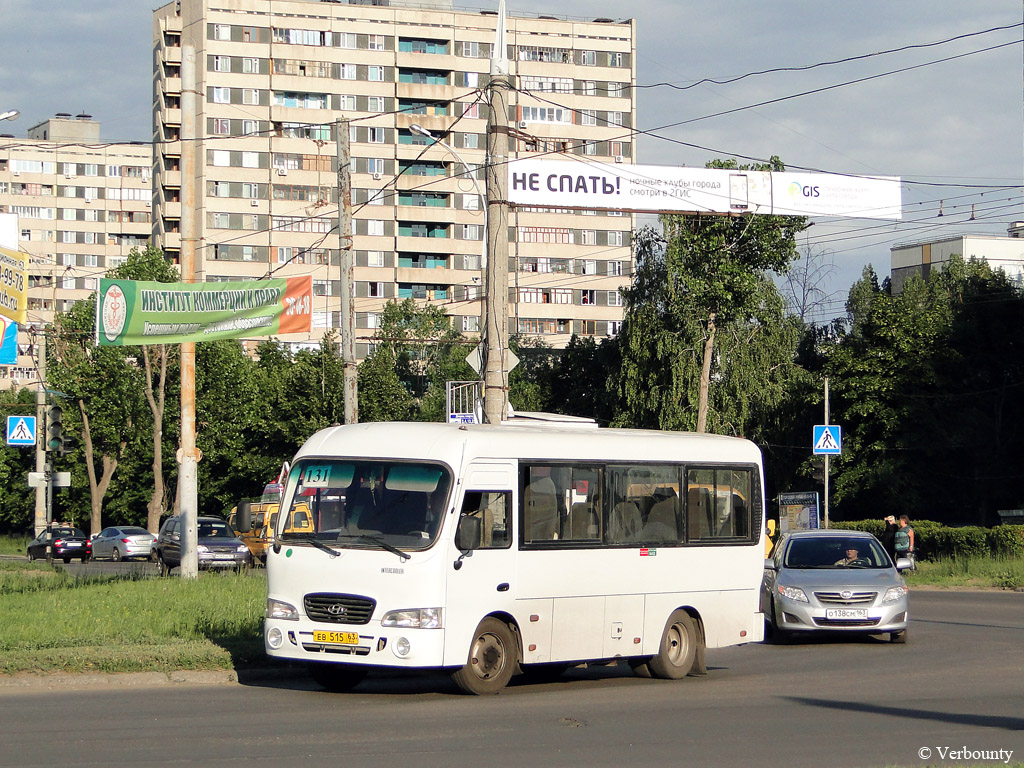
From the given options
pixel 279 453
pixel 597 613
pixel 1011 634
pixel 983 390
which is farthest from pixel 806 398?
pixel 597 613

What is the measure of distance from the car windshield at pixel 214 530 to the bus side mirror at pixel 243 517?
23.4m

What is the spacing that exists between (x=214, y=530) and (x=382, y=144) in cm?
6062

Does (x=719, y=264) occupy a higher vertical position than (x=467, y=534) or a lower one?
higher

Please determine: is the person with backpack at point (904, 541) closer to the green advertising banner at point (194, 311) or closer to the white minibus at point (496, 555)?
the green advertising banner at point (194, 311)

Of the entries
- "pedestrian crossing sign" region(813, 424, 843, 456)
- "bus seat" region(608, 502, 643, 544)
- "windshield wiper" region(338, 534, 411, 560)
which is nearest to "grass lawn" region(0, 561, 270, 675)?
"windshield wiper" region(338, 534, 411, 560)

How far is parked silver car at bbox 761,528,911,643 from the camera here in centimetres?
1731

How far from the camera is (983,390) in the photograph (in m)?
54.6

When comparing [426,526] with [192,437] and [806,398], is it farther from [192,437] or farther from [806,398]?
[806,398]

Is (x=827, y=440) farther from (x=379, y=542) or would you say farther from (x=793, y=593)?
A: (x=379, y=542)

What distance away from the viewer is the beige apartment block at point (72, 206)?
120875 millimetres

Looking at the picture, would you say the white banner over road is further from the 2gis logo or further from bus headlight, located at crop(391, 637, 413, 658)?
bus headlight, located at crop(391, 637, 413, 658)

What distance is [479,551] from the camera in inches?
485

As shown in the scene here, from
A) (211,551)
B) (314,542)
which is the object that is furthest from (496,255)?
(211,551)

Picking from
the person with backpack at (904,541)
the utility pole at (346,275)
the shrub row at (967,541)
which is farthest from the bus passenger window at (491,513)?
the shrub row at (967,541)
